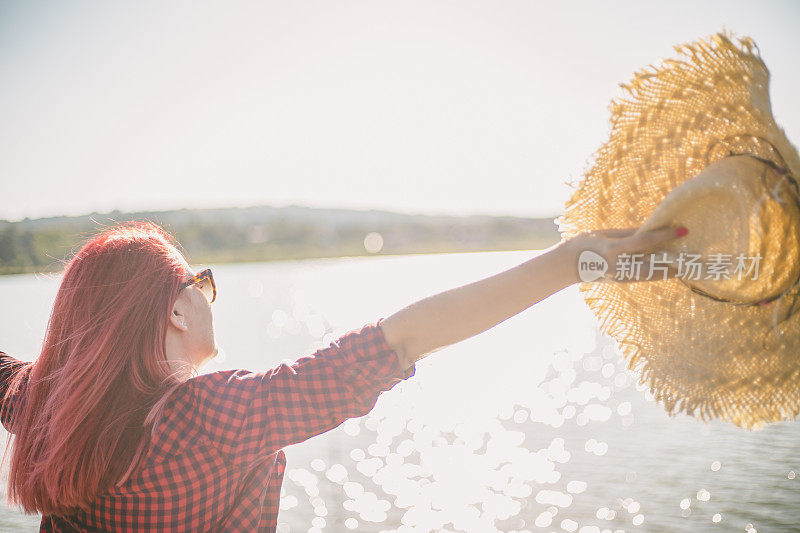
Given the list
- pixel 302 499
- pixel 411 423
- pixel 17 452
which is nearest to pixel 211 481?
pixel 17 452

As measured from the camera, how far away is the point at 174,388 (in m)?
1.50

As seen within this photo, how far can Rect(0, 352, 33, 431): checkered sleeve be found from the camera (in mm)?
1914

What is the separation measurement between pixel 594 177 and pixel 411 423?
13.7 meters

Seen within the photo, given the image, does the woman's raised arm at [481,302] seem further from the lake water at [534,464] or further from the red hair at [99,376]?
the lake water at [534,464]

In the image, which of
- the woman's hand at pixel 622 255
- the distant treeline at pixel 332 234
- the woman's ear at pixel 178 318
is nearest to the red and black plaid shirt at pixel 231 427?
the woman's ear at pixel 178 318

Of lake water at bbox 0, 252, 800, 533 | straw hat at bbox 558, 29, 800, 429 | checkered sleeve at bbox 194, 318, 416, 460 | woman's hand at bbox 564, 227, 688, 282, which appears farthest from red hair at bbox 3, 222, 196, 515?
lake water at bbox 0, 252, 800, 533

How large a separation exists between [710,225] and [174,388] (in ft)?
4.53

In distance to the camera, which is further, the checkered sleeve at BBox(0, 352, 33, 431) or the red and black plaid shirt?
the checkered sleeve at BBox(0, 352, 33, 431)

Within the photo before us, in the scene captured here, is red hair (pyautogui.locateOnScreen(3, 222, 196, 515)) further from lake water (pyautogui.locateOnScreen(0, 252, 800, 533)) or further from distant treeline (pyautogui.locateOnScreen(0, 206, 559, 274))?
distant treeline (pyautogui.locateOnScreen(0, 206, 559, 274))

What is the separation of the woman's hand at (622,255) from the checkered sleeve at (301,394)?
17.8 inches

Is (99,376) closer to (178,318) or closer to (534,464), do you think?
(178,318)

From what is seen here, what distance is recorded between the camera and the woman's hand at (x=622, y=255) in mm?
1350

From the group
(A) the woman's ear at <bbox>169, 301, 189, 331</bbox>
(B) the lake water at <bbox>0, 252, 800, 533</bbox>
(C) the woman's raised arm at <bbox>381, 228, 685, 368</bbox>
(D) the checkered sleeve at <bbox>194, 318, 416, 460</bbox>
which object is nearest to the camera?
(C) the woman's raised arm at <bbox>381, 228, 685, 368</bbox>

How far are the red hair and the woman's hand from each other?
40.5 inches
